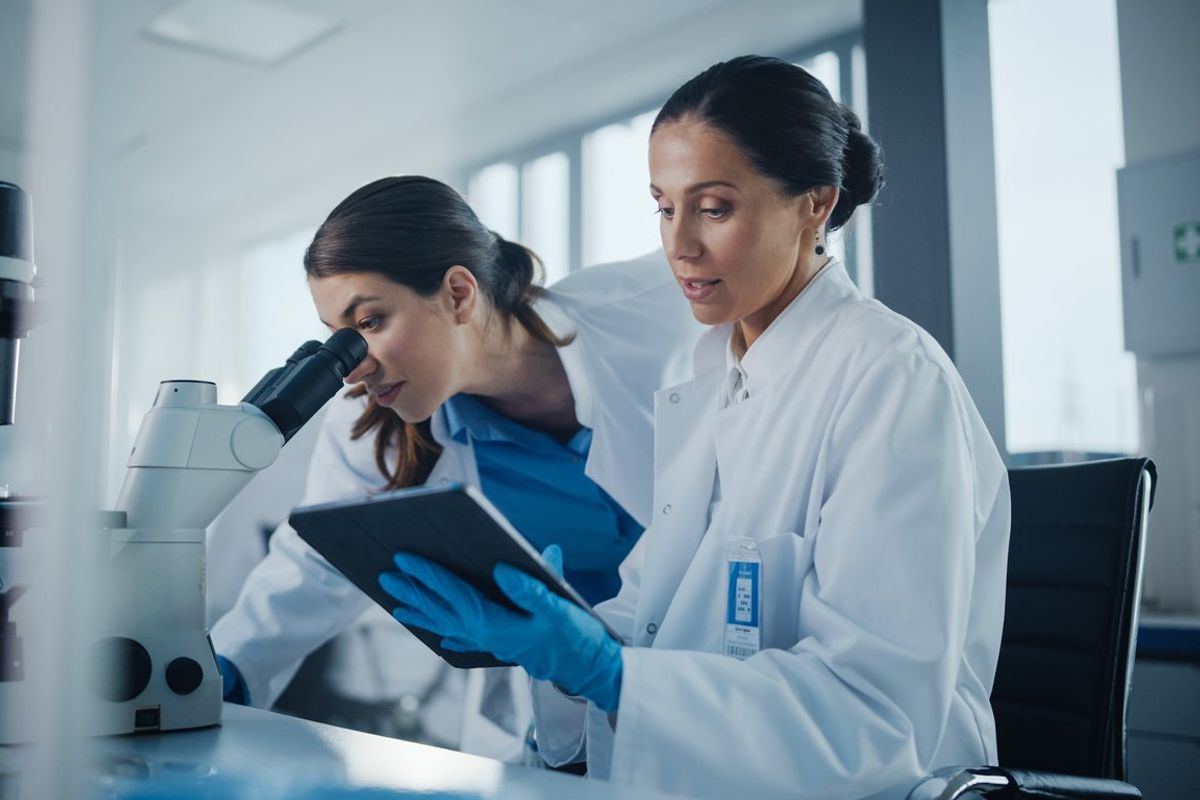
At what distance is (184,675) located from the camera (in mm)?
1006

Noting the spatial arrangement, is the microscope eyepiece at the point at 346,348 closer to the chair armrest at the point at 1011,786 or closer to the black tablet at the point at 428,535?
the black tablet at the point at 428,535

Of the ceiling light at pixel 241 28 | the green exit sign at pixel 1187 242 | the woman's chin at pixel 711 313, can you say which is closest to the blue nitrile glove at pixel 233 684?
the woman's chin at pixel 711 313

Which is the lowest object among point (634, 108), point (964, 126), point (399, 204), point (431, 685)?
point (431, 685)

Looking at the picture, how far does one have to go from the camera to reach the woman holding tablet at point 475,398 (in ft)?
5.50

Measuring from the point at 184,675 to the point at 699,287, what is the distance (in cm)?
81

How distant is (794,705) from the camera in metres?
0.96

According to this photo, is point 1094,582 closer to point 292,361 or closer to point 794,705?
point 794,705

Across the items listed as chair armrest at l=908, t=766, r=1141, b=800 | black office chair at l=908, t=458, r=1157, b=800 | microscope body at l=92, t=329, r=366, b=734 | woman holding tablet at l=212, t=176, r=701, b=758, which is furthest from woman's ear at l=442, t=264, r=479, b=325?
chair armrest at l=908, t=766, r=1141, b=800

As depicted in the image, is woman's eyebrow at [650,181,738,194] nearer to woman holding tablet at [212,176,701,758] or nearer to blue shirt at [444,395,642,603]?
woman holding tablet at [212,176,701,758]

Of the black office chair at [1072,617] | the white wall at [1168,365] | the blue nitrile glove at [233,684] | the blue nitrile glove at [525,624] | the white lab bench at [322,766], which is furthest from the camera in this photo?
the white wall at [1168,365]

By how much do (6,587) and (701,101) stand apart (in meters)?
1.02

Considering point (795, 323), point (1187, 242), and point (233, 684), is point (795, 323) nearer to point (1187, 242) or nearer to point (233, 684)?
point (233, 684)

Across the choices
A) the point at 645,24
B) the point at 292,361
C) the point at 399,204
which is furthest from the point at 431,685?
the point at 645,24

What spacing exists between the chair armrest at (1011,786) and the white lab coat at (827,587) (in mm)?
42
